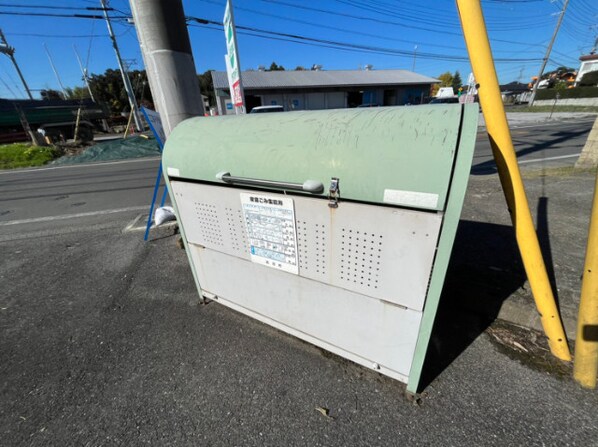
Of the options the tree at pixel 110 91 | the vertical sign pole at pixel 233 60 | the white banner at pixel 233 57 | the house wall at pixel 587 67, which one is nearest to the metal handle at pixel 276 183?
the vertical sign pole at pixel 233 60

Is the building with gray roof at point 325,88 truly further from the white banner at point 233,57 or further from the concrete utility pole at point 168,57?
the concrete utility pole at point 168,57

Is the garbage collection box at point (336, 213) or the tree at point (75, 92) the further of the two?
the tree at point (75, 92)

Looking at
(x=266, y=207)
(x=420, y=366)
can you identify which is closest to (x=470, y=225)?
(x=420, y=366)

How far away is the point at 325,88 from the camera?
2523 cm

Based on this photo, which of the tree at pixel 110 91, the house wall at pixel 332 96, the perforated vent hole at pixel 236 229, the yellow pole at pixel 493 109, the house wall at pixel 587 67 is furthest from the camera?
the house wall at pixel 587 67

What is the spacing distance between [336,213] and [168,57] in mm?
2701

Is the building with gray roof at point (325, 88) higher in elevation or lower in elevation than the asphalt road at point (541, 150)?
higher

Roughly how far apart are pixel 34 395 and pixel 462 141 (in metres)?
2.92

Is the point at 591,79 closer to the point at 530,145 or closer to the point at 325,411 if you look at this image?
the point at 530,145

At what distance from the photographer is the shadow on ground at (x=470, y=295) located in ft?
6.06

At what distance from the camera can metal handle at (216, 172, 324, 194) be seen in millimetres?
1298

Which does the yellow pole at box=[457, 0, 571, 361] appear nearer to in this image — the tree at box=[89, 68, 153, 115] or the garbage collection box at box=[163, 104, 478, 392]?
the garbage collection box at box=[163, 104, 478, 392]

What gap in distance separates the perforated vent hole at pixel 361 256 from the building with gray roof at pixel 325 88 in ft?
78.6

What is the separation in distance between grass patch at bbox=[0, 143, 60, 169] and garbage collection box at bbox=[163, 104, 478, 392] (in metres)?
14.1
